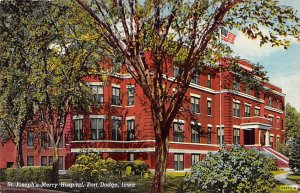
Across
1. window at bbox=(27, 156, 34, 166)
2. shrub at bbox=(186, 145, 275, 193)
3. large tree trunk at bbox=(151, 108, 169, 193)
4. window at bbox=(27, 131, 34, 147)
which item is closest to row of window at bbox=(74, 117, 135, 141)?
window at bbox=(27, 131, 34, 147)

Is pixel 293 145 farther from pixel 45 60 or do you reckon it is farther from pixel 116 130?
pixel 45 60

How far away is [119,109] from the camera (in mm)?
21719

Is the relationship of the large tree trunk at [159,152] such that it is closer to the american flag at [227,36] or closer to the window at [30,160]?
the american flag at [227,36]

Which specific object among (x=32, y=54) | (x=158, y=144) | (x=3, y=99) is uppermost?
(x=32, y=54)

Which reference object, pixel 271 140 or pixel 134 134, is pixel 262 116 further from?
pixel 134 134

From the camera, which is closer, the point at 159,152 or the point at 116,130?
the point at 159,152

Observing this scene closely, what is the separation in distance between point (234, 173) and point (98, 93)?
32.1 ft

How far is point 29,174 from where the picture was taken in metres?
16.9

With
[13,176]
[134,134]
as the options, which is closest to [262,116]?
[134,134]

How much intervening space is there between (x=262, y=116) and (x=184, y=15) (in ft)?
50.7

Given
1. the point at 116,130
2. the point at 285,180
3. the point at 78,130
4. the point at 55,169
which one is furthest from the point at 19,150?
the point at 285,180

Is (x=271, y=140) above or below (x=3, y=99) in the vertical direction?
below

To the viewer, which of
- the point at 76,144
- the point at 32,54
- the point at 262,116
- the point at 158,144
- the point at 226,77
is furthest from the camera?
the point at 262,116

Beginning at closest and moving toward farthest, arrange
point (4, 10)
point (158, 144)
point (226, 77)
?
point (158, 144), point (226, 77), point (4, 10)
